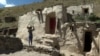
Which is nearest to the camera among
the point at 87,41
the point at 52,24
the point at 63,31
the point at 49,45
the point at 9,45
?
the point at 9,45

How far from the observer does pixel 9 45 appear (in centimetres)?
2177

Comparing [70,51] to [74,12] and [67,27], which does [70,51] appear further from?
[74,12]

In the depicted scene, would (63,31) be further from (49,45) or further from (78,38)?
(49,45)

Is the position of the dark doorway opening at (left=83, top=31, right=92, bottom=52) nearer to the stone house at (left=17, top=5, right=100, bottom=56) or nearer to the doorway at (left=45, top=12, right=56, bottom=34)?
the stone house at (left=17, top=5, right=100, bottom=56)

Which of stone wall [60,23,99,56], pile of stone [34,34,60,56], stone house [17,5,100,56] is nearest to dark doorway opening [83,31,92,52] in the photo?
stone house [17,5,100,56]

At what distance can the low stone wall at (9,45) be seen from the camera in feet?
70.2

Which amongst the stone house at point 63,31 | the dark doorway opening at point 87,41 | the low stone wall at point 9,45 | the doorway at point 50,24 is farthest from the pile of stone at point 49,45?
the dark doorway opening at point 87,41

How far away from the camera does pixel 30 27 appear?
25609mm

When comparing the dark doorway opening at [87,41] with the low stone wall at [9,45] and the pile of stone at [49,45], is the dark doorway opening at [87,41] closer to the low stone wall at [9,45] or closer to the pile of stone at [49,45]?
the pile of stone at [49,45]

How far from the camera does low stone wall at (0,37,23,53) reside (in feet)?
70.2

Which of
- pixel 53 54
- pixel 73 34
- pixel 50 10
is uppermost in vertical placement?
pixel 50 10

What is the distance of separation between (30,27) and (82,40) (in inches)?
232

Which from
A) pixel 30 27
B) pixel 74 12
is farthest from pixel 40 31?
pixel 74 12

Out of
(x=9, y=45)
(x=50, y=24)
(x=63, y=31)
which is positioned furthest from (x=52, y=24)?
(x=9, y=45)
